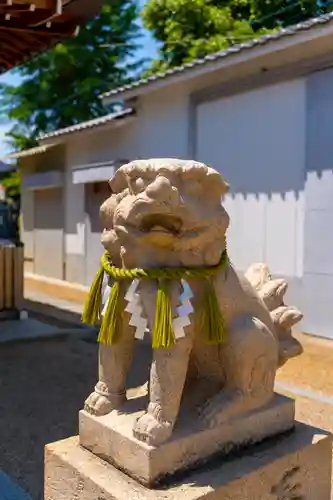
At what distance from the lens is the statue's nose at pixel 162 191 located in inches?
61.8

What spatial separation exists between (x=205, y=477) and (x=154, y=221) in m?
0.84

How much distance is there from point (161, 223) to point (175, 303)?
262mm

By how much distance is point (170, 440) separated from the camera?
1.63 metres

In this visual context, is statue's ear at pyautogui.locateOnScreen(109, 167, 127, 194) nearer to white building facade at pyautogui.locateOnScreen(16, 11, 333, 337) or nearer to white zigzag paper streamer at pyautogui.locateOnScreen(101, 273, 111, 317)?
white zigzag paper streamer at pyautogui.locateOnScreen(101, 273, 111, 317)

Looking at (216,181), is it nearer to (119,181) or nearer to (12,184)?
(119,181)

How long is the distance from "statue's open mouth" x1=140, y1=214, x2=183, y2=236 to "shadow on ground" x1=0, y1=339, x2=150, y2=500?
1592 mm

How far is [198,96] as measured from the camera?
290 inches

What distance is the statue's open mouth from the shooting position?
5.38ft

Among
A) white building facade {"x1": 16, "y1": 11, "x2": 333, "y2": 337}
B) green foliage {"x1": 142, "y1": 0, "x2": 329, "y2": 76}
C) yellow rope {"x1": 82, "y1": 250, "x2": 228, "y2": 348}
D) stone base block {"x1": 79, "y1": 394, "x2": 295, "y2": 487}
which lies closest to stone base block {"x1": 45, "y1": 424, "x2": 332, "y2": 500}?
stone base block {"x1": 79, "y1": 394, "x2": 295, "y2": 487}

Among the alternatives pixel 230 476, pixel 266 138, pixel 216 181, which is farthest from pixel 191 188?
pixel 266 138

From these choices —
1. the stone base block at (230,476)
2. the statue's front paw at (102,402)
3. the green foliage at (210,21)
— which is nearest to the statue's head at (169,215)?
the statue's front paw at (102,402)

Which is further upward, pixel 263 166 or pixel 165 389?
pixel 263 166

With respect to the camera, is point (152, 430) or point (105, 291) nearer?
point (152, 430)

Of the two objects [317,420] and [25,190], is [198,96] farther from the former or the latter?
[25,190]
